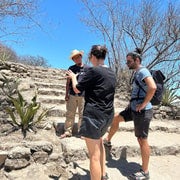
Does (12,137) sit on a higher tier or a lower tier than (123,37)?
lower

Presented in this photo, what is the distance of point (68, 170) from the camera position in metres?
3.90

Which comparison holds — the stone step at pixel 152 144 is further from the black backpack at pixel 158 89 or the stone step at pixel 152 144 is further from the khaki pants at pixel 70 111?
the black backpack at pixel 158 89

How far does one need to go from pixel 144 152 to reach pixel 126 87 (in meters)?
6.22

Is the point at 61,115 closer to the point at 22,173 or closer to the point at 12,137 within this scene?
the point at 12,137

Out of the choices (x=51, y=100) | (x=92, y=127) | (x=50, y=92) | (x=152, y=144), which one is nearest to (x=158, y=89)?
(x=92, y=127)

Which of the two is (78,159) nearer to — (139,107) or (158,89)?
(139,107)

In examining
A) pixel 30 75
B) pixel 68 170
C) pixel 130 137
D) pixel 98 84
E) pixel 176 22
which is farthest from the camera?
pixel 30 75

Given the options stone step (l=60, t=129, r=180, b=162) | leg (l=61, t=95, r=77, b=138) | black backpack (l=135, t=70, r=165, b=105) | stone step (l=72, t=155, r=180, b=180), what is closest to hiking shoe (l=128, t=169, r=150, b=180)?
stone step (l=72, t=155, r=180, b=180)

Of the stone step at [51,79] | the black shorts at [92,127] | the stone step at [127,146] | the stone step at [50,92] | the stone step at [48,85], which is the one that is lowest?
the stone step at [127,146]

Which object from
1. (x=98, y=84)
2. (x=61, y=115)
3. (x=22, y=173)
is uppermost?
(x=98, y=84)

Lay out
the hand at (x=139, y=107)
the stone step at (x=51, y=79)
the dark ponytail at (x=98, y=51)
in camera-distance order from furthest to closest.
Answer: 1. the stone step at (x=51, y=79)
2. the hand at (x=139, y=107)
3. the dark ponytail at (x=98, y=51)

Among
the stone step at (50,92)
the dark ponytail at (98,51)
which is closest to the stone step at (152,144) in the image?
the dark ponytail at (98,51)

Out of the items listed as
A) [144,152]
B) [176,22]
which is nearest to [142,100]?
[144,152]

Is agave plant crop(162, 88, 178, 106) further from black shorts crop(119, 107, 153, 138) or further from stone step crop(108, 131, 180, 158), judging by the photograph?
black shorts crop(119, 107, 153, 138)
